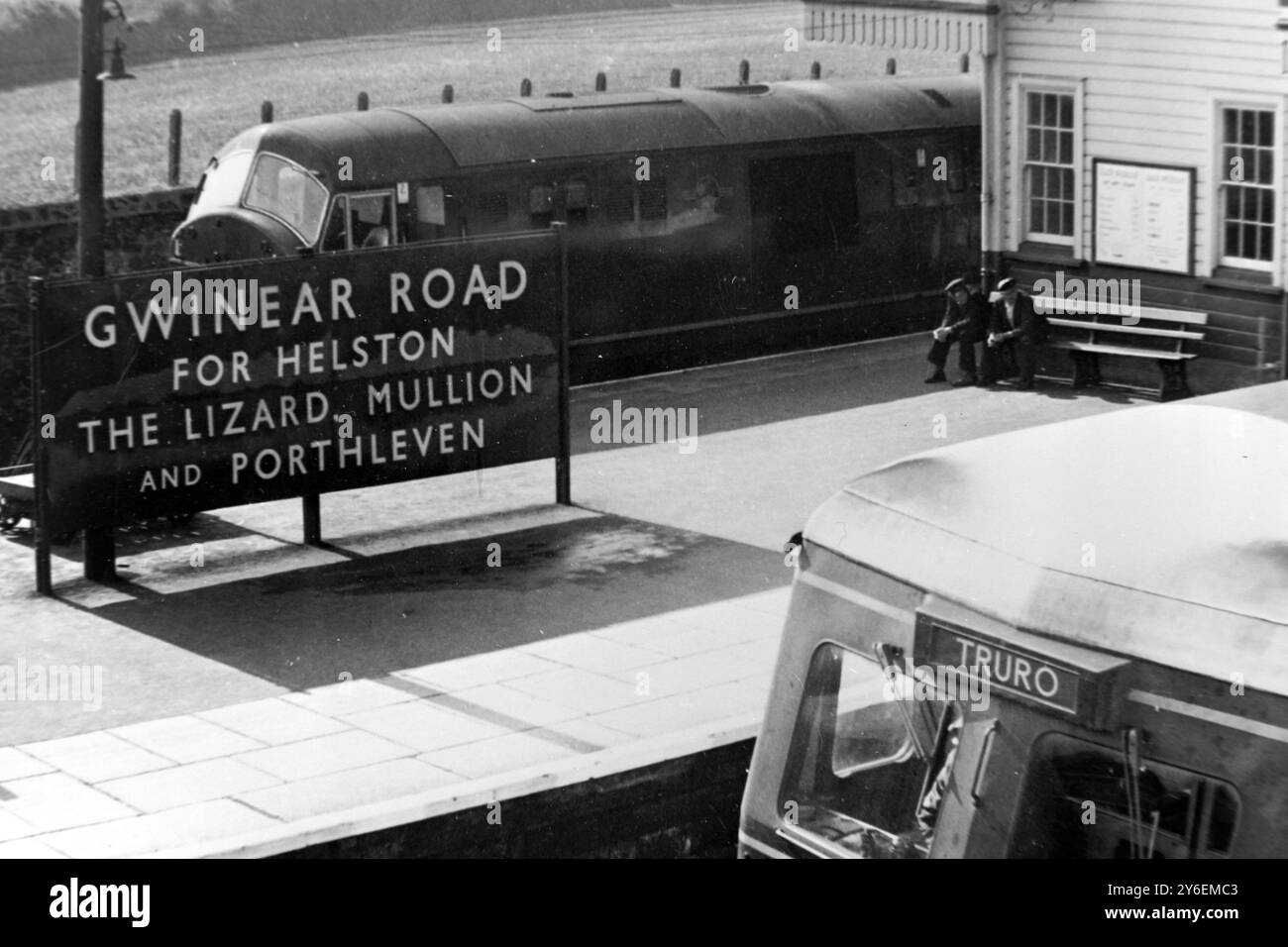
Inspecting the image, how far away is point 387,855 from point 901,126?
17125 millimetres

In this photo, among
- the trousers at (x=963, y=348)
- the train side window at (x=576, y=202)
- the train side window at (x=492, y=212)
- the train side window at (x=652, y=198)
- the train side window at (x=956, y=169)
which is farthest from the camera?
the train side window at (x=956, y=169)

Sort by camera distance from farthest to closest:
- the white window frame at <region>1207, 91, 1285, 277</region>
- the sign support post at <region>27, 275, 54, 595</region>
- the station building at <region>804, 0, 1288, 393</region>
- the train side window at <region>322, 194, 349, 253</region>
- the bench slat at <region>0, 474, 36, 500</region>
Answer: the train side window at <region>322, 194, 349, 253</region> → the station building at <region>804, 0, 1288, 393</region> → the white window frame at <region>1207, 91, 1285, 277</region> → the bench slat at <region>0, 474, 36, 500</region> → the sign support post at <region>27, 275, 54, 595</region>

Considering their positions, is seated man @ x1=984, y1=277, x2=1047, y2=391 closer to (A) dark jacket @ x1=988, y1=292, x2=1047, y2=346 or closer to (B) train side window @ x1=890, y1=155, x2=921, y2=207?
(A) dark jacket @ x1=988, y1=292, x2=1047, y2=346

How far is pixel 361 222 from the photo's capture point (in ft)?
61.8

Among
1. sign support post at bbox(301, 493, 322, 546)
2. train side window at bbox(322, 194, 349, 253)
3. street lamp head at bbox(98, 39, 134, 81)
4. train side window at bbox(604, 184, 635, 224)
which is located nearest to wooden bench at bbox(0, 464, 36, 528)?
sign support post at bbox(301, 493, 322, 546)

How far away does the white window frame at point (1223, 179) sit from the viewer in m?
16.8

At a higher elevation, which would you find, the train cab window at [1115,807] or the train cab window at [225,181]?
the train cab window at [225,181]

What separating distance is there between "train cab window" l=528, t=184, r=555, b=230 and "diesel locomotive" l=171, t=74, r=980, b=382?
0.06ft

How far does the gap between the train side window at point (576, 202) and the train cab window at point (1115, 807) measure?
1552cm

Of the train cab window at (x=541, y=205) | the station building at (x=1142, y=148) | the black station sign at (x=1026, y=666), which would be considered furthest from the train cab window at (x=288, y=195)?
the black station sign at (x=1026, y=666)

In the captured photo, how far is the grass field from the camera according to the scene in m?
28.1

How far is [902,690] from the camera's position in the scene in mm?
5012

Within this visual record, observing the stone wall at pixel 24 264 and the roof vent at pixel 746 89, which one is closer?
the roof vent at pixel 746 89

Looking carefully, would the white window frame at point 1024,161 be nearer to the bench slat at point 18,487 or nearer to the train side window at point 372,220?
the train side window at point 372,220
